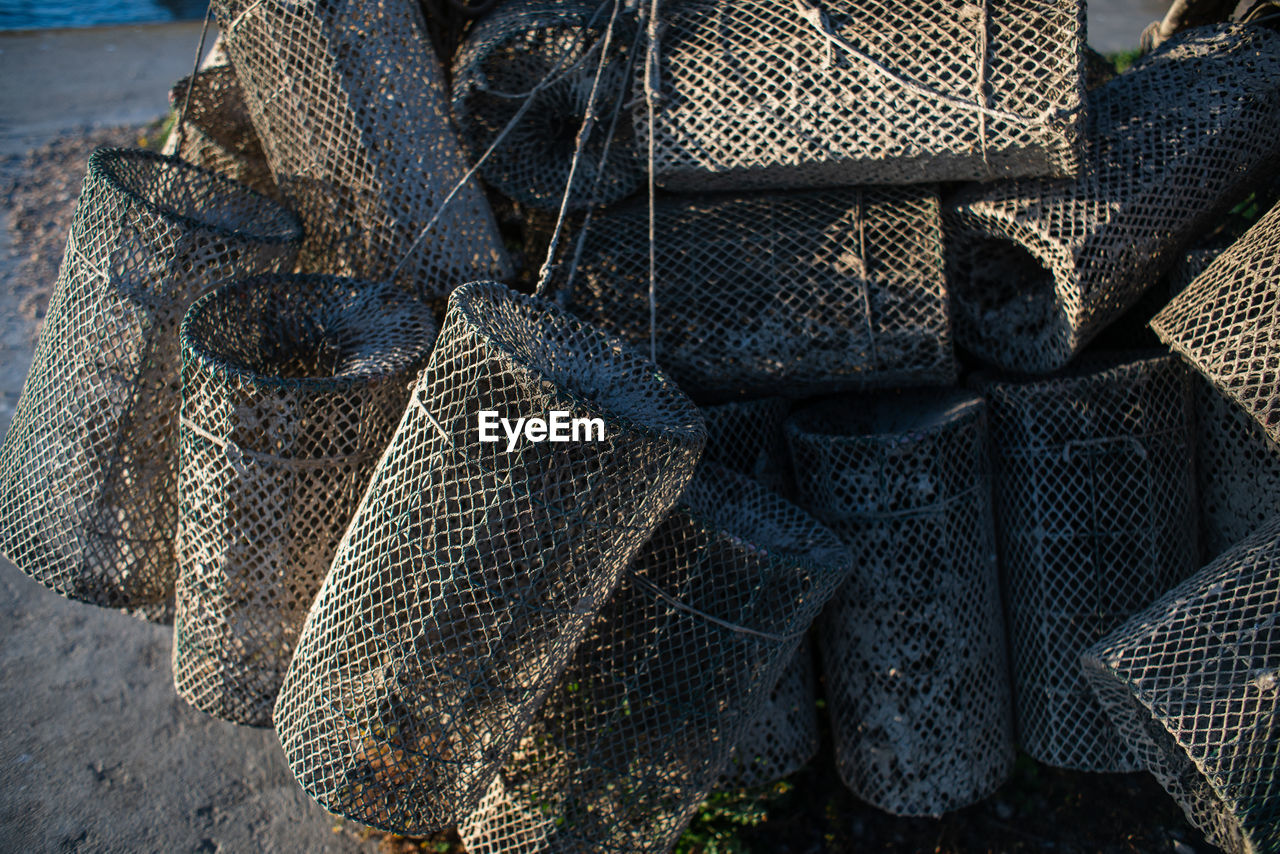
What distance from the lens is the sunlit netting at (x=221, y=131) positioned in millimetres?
3549

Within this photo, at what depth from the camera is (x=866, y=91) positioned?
9.07 ft

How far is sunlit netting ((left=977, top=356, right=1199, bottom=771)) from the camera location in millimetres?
2820

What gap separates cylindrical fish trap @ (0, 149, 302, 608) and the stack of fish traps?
1 cm

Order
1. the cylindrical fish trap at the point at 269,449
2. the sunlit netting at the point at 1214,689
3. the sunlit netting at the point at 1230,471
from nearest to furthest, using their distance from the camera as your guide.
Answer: the sunlit netting at the point at 1214,689 → the cylindrical fish trap at the point at 269,449 → the sunlit netting at the point at 1230,471

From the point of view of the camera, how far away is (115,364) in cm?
268

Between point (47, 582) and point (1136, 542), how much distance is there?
3.13 meters

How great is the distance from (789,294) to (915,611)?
38.3 inches

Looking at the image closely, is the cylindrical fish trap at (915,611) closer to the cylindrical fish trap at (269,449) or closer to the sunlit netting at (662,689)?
the sunlit netting at (662,689)

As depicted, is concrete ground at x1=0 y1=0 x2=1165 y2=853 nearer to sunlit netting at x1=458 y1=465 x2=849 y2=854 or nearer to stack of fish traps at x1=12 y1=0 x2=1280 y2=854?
stack of fish traps at x1=12 y1=0 x2=1280 y2=854

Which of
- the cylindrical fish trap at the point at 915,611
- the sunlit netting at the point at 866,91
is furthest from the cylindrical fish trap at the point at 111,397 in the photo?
the cylindrical fish trap at the point at 915,611

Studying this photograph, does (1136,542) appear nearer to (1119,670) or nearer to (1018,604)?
(1018,604)

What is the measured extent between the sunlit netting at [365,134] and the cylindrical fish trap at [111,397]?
22cm

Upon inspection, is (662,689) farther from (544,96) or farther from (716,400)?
(544,96)

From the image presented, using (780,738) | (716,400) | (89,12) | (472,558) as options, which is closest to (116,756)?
(472,558)
